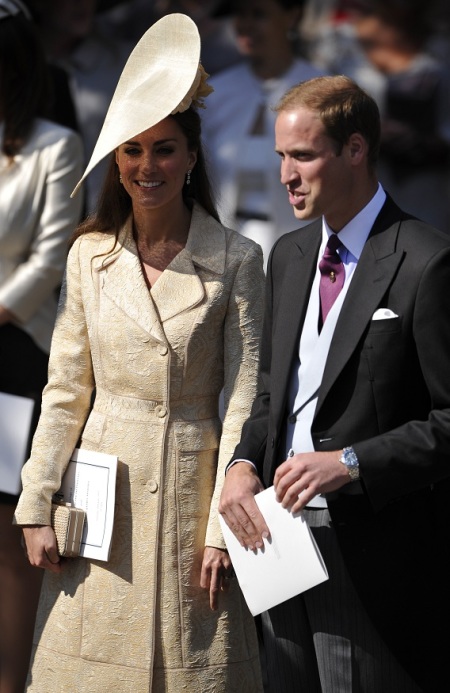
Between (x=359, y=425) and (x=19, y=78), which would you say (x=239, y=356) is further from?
(x=19, y=78)

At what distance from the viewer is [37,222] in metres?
4.56

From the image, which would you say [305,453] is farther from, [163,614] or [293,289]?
[163,614]

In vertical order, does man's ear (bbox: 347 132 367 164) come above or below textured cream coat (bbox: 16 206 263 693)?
above

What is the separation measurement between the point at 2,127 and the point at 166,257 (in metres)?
1.41

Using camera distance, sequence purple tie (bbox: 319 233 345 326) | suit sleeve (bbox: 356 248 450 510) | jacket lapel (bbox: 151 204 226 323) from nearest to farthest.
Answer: suit sleeve (bbox: 356 248 450 510) < purple tie (bbox: 319 233 345 326) < jacket lapel (bbox: 151 204 226 323)

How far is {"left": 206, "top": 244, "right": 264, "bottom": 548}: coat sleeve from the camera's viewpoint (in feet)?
11.0

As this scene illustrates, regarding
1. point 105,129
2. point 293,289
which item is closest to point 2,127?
point 105,129

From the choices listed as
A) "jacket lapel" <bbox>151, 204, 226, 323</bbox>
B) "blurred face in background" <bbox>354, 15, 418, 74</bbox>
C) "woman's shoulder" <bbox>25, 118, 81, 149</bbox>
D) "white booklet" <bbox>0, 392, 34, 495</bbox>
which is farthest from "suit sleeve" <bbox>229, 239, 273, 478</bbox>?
"blurred face in background" <bbox>354, 15, 418, 74</bbox>

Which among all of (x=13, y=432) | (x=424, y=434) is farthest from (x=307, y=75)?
(x=424, y=434)

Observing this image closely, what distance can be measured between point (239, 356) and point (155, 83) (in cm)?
71

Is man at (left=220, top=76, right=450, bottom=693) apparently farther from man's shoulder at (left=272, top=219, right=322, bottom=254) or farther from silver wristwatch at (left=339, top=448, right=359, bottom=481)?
man's shoulder at (left=272, top=219, right=322, bottom=254)

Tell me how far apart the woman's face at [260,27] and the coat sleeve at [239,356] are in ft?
9.83

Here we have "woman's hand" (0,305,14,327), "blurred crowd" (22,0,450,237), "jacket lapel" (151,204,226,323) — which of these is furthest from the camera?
"blurred crowd" (22,0,450,237)

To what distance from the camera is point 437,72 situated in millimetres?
6000
